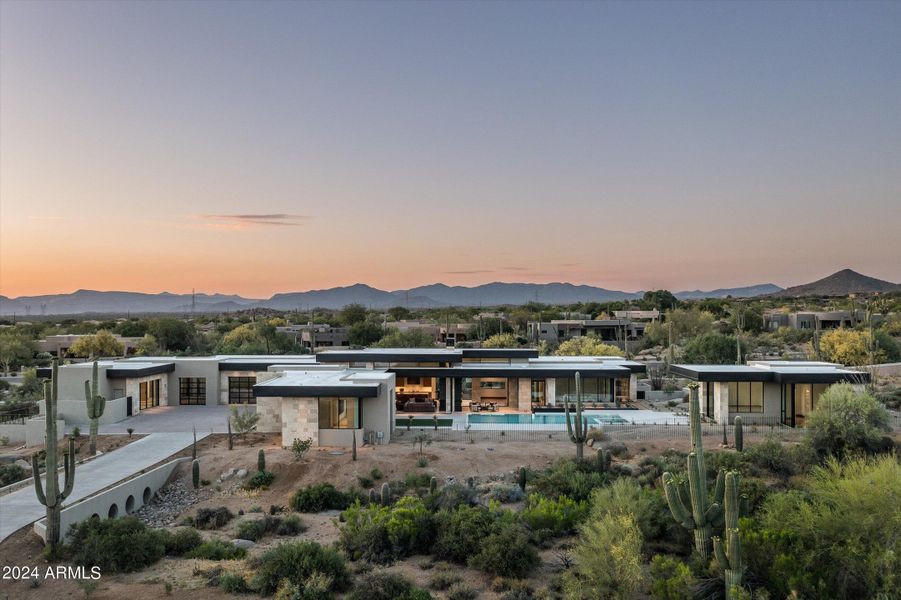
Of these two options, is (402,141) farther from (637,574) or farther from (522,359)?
(637,574)

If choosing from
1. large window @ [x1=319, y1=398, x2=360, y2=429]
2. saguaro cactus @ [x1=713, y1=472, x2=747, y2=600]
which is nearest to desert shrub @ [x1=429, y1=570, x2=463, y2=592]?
saguaro cactus @ [x1=713, y1=472, x2=747, y2=600]

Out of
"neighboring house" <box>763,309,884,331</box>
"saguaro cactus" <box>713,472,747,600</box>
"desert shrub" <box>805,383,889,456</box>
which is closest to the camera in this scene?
"saguaro cactus" <box>713,472,747,600</box>

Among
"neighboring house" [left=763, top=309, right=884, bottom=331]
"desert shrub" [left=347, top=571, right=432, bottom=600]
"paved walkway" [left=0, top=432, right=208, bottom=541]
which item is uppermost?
"neighboring house" [left=763, top=309, right=884, bottom=331]

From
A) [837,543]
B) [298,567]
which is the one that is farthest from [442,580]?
[837,543]

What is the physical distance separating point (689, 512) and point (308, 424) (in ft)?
54.5

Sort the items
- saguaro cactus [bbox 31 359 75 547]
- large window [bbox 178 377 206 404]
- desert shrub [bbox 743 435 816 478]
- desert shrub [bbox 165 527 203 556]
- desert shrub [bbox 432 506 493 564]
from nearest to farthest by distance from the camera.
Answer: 1. desert shrub [bbox 432 506 493 564]
2. saguaro cactus [bbox 31 359 75 547]
3. desert shrub [bbox 165 527 203 556]
4. desert shrub [bbox 743 435 816 478]
5. large window [bbox 178 377 206 404]

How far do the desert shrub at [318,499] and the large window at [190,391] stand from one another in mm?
18003

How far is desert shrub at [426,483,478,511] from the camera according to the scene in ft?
56.6

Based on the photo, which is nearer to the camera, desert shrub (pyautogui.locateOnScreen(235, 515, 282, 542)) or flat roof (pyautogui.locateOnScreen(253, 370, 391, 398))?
desert shrub (pyautogui.locateOnScreen(235, 515, 282, 542))

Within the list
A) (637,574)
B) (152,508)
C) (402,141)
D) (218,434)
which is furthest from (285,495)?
(402,141)

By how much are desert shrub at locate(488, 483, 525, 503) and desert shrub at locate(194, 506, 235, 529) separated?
832 centimetres

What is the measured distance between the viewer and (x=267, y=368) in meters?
33.4

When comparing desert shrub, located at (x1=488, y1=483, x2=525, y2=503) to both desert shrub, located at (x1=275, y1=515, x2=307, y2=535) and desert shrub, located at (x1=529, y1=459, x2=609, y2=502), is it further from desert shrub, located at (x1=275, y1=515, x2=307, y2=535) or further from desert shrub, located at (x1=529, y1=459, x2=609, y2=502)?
desert shrub, located at (x1=275, y1=515, x2=307, y2=535)

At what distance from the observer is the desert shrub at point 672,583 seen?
1131 cm
